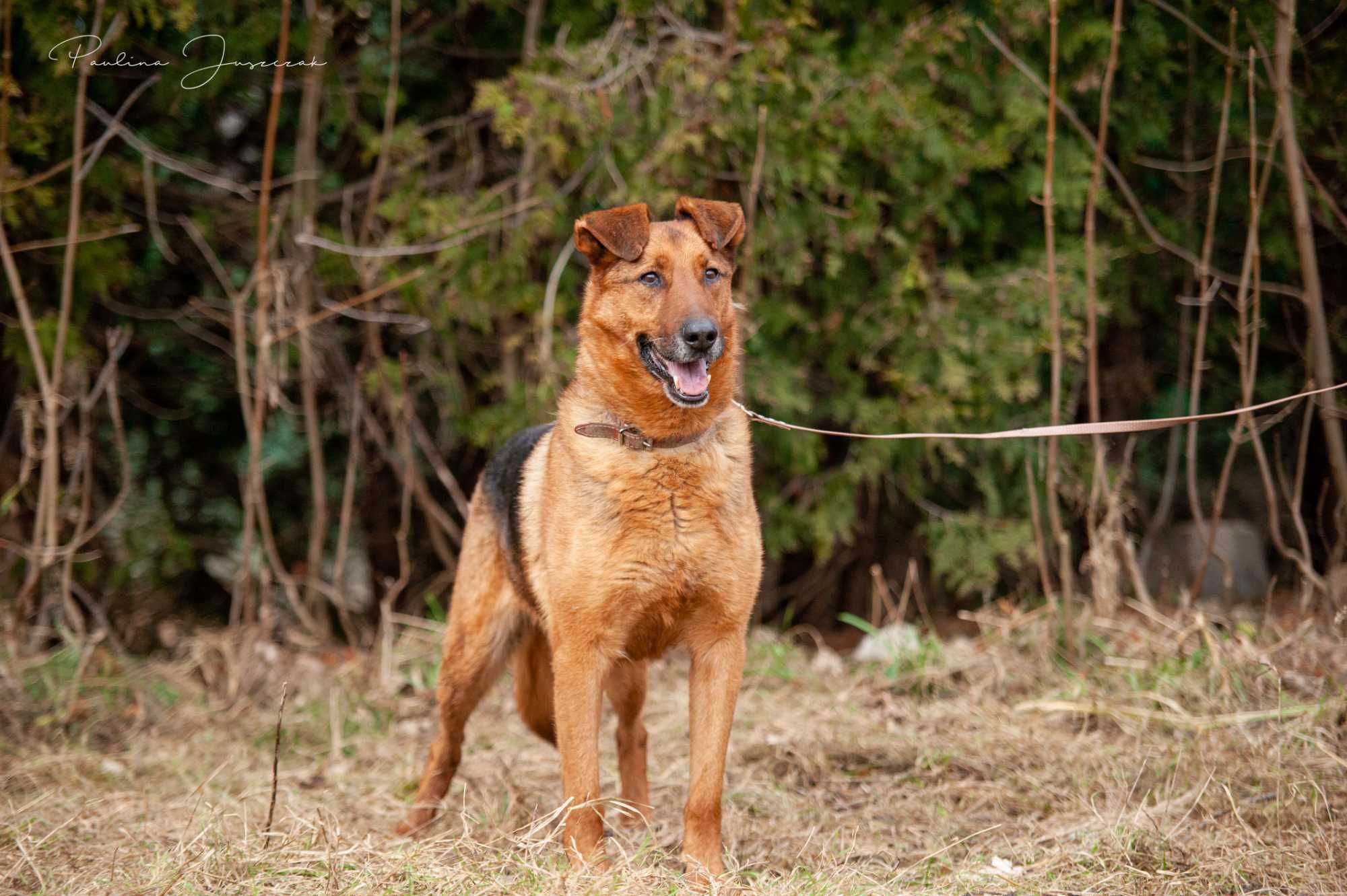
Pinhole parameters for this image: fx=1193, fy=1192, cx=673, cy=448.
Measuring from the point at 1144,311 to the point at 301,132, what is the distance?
5677 mm

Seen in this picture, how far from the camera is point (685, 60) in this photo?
21.3 ft

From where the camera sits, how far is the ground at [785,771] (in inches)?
139

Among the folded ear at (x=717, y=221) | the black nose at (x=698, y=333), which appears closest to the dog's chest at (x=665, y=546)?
the black nose at (x=698, y=333)

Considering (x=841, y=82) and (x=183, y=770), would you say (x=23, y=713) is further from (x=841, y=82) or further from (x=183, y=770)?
(x=841, y=82)

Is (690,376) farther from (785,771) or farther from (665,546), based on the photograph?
(785,771)

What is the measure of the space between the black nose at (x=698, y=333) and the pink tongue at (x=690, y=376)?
6 cm

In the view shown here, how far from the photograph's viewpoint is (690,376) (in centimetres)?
387

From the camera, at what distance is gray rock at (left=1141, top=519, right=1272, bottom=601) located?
8.21 metres

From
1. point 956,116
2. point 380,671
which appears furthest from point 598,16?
point 380,671

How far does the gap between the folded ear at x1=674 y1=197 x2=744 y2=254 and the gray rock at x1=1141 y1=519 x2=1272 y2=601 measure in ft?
Result: 16.7

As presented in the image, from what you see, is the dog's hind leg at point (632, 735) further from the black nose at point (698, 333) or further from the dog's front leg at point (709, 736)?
the black nose at point (698, 333)

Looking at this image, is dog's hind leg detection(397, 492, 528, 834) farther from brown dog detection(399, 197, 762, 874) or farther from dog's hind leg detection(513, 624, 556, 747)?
brown dog detection(399, 197, 762, 874)
